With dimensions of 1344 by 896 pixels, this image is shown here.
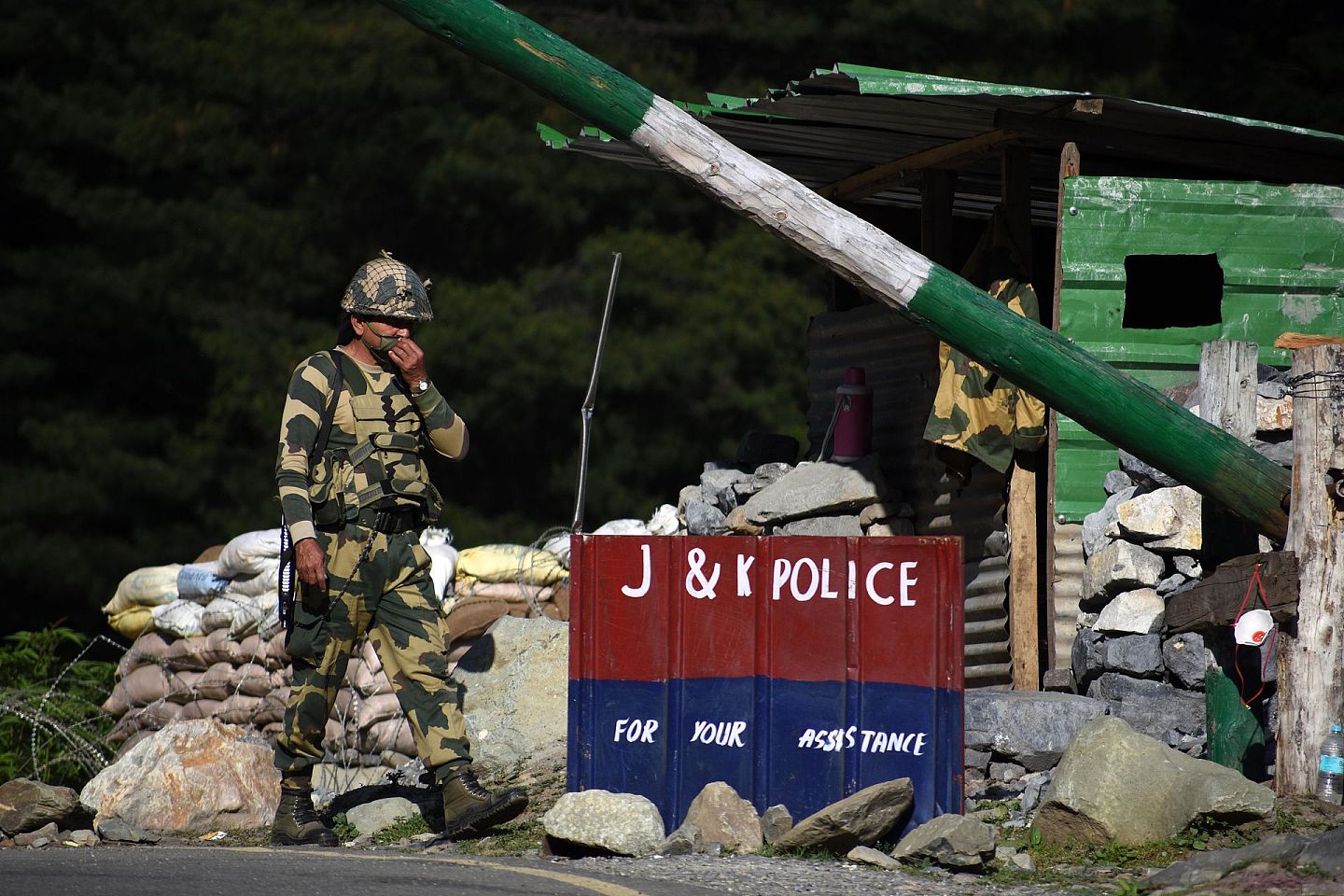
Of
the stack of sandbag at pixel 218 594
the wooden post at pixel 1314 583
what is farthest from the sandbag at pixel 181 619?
the wooden post at pixel 1314 583

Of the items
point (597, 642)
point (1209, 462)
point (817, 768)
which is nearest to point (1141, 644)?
point (1209, 462)

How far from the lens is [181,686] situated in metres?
11.5

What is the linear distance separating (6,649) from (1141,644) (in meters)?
8.39

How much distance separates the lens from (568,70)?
6.43 metres

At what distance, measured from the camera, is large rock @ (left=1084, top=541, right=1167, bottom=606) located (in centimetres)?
795

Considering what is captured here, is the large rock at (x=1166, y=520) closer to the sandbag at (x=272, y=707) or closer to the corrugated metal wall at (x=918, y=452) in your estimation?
the corrugated metal wall at (x=918, y=452)

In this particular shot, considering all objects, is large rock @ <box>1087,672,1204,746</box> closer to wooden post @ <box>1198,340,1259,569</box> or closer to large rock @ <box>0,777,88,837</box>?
wooden post @ <box>1198,340,1259,569</box>

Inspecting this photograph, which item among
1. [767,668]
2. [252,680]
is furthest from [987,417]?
[252,680]

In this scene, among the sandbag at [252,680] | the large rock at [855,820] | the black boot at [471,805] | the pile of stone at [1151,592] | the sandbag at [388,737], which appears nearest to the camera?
the large rock at [855,820]

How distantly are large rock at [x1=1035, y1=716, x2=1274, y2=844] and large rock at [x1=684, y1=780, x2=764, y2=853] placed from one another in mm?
974

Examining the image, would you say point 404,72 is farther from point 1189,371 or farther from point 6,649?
point 1189,371

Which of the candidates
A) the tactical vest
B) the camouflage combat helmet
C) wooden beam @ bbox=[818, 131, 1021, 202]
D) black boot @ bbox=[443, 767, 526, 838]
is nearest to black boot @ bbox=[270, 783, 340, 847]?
black boot @ bbox=[443, 767, 526, 838]

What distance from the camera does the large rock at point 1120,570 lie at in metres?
7.95

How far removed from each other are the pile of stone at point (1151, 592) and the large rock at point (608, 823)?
2.38 meters
